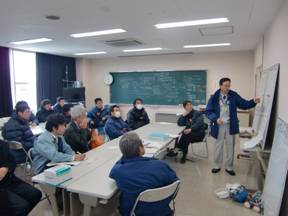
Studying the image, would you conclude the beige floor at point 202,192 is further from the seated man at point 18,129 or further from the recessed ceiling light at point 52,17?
the recessed ceiling light at point 52,17

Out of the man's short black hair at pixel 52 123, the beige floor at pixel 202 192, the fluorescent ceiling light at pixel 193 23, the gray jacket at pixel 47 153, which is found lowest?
the beige floor at pixel 202 192

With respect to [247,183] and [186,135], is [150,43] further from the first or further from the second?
[247,183]

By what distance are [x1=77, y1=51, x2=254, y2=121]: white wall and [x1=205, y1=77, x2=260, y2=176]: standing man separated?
10.8ft

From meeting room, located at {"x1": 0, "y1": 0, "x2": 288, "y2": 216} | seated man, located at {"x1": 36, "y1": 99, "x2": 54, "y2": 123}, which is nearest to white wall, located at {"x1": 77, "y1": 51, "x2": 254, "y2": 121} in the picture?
meeting room, located at {"x1": 0, "y1": 0, "x2": 288, "y2": 216}

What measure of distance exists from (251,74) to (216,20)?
12.0 feet

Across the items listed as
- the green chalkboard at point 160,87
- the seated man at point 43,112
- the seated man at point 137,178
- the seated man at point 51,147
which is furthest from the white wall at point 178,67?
the seated man at point 137,178

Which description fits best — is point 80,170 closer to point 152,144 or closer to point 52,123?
point 52,123

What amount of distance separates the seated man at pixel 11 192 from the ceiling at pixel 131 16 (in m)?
1.85

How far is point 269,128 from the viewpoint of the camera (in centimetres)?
325

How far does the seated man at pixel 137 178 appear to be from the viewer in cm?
163

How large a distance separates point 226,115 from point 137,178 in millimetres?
2399

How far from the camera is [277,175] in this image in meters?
2.12

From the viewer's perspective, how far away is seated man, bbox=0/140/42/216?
1933 mm

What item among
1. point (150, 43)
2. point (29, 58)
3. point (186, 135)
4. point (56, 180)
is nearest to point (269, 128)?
point (186, 135)
